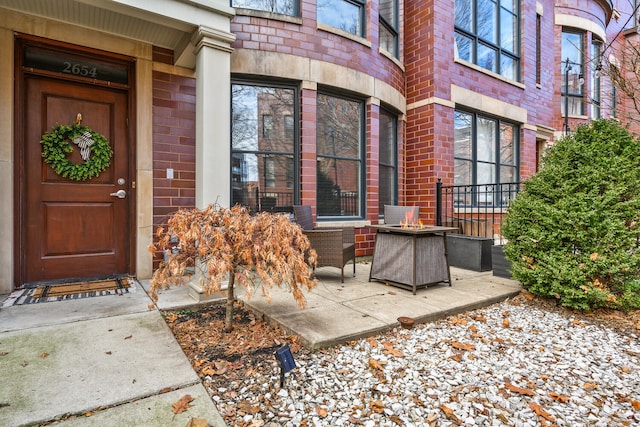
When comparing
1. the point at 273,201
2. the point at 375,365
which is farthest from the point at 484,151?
the point at 375,365

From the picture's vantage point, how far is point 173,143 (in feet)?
13.3

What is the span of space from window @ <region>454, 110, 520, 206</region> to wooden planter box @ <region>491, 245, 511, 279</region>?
1.82m

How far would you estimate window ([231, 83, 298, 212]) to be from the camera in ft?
14.6

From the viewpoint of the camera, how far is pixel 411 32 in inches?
246

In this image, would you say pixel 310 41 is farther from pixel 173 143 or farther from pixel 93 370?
pixel 93 370

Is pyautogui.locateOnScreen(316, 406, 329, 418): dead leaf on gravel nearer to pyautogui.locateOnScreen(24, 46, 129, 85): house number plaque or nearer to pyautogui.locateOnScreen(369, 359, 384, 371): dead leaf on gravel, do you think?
pyautogui.locateOnScreen(369, 359, 384, 371): dead leaf on gravel

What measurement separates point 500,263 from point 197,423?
162 inches

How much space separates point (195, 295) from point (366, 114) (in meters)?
3.67

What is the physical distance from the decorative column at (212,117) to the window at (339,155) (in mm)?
1859

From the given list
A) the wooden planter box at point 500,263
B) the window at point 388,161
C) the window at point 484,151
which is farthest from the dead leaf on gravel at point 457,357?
the window at point 484,151

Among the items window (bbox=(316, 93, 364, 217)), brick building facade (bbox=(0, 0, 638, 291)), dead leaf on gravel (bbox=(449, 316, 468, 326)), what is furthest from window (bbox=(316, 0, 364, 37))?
dead leaf on gravel (bbox=(449, 316, 468, 326))

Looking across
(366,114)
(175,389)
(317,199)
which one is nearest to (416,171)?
(366,114)

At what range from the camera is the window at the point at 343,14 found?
5.00 metres

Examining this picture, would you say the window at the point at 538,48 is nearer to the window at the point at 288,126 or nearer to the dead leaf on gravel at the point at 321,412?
the window at the point at 288,126
